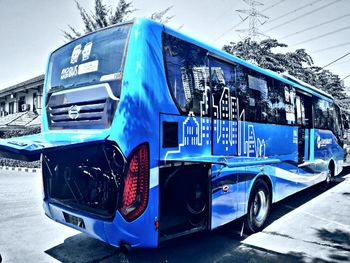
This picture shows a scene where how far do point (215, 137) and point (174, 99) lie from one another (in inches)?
42.3

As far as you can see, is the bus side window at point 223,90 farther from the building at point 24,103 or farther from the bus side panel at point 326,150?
the building at point 24,103

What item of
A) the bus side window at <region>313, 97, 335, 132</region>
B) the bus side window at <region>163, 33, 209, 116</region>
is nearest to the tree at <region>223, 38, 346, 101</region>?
the bus side window at <region>313, 97, 335, 132</region>

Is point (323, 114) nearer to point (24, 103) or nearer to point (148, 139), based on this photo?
point (148, 139)

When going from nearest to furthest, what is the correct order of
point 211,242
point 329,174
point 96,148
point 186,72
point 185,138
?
point 96,148 < point 185,138 < point 186,72 < point 211,242 < point 329,174

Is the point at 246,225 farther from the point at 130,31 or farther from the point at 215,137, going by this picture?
the point at 130,31

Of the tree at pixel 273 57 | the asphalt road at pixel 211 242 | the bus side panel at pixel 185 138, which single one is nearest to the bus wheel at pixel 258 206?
the asphalt road at pixel 211 242

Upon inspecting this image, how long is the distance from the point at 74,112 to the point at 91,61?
78cm

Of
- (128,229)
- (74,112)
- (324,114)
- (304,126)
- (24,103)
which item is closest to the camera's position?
(128,229)

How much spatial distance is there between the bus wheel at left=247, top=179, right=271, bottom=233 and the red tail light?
8.89 feet

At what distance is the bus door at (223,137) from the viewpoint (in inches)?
171

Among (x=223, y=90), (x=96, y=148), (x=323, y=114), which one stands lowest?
(x=96, y=148)

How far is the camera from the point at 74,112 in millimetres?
4125

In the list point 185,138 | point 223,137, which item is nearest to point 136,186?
point 185,138

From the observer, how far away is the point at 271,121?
6180 mm
